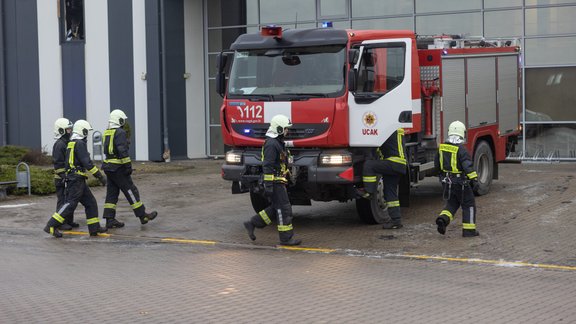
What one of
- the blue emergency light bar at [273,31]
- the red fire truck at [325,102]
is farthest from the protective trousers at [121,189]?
the blue emergency light bar at [273,31]

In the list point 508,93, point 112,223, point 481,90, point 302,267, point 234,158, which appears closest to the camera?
point 302,267

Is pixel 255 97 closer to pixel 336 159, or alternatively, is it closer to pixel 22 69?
Result: pixel 336 159

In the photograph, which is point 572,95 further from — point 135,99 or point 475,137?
point 135,99

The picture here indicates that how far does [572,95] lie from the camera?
70.4ft

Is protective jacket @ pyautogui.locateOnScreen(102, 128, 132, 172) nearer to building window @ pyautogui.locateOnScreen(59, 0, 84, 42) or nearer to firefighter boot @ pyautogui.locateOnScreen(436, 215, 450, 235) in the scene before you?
firefighter boot @ pyautogui.locateOnScreen(436, 215, 450, 235)

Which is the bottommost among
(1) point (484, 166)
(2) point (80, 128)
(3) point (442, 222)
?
(3) point (442, 222)

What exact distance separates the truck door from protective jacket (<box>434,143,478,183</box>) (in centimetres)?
89

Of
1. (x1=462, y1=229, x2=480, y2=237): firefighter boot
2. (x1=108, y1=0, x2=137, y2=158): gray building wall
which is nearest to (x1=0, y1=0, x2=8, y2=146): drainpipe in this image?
(x1=108, y1=0, x2=137, y2=158): gray building wall

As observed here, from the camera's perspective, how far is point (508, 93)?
16.2 meters

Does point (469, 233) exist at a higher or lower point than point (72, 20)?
lower

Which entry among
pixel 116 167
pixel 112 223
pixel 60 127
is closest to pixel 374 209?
pixel 116 167

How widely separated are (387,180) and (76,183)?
4547mm

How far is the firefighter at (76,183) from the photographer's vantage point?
12.4 meters

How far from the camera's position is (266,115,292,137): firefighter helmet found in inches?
441
